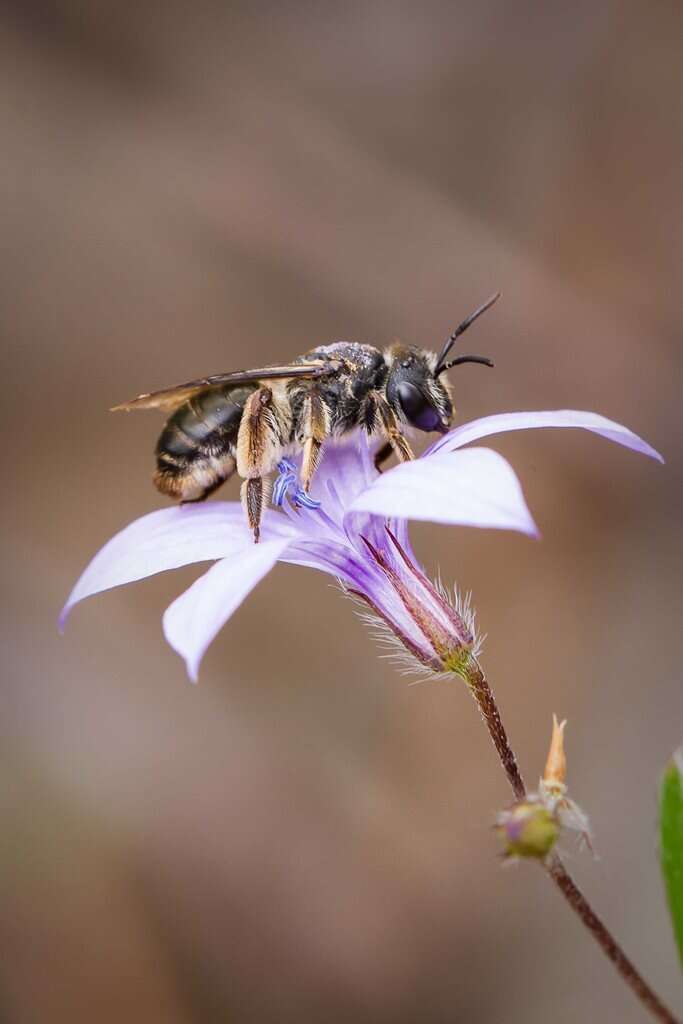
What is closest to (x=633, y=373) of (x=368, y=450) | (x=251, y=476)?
(x=368, y=450)

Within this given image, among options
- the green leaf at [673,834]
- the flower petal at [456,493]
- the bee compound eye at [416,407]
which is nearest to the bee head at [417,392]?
the bee compound eye at [416,407]

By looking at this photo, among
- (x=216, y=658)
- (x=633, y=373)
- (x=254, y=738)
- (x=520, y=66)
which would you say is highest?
(x=520, y=66)

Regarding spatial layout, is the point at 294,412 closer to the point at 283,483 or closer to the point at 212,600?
the point at 283,483

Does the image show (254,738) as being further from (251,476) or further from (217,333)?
(251,476)

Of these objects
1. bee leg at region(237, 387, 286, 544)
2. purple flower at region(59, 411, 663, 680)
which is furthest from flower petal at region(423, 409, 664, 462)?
bee leg at region(237, 387, 286, 544)

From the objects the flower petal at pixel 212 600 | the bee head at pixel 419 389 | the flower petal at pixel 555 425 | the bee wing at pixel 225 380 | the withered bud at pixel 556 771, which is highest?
the bee wing at pixel 225 380

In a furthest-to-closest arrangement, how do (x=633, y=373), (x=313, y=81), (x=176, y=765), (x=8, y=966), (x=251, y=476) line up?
1. (x=313, y=81)
2. (x=633, y=373)
3. (x=176, y=765)
4. (x=8, y=966)
5. (x=251, y=476)

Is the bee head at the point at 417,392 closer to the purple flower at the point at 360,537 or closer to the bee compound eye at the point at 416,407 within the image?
the bee compound eye at the point at 416,407
